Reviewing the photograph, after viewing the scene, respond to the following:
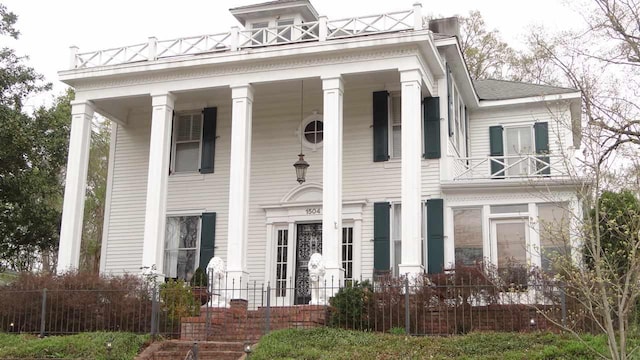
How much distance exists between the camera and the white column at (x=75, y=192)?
18.8 metres

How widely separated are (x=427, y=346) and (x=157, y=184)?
8.80 meters

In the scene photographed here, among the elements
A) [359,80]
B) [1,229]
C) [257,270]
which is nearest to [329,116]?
[359,80]

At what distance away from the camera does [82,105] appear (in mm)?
19891

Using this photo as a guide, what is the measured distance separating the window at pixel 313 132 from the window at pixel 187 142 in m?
3.28

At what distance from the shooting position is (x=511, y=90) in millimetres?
23609

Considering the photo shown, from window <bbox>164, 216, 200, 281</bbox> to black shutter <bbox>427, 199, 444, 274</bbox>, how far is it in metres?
6.67

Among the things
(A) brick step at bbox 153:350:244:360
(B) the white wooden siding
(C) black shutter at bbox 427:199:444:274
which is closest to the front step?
(A) brick step at bbox 153:350:244:360

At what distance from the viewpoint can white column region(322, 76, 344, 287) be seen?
16.5 meters

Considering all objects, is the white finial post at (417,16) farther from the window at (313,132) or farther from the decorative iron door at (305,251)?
the decorative iron door at (305,251)

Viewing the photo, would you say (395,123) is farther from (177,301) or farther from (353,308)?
(177,301)

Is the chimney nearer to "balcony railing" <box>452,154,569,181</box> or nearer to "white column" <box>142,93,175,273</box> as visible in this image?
"balcony railing" <box>452,154,569,181</box>

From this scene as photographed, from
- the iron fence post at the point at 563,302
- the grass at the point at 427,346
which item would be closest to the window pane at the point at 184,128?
the grass at the point at 427,346

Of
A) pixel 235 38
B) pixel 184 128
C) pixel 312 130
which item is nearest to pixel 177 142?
pixel 184 128

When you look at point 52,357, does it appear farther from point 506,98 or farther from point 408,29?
point 506,98
